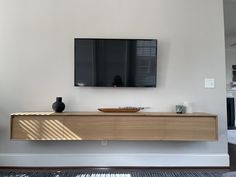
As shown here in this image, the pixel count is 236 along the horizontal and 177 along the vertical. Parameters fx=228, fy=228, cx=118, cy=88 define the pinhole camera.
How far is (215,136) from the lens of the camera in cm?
269

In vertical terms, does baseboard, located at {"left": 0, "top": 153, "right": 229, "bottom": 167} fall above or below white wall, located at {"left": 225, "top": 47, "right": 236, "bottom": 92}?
below

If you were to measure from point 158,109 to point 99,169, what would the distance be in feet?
3.62

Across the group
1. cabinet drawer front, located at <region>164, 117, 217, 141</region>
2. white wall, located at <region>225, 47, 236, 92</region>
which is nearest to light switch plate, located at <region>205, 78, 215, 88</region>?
cabinet drawer front, located at <region>164, 117, 217, 141</region>

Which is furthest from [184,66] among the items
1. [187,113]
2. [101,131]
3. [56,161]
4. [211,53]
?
[56,161]

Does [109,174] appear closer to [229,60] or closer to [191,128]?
[191,128]

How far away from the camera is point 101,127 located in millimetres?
2668

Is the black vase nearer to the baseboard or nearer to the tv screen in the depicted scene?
the tv screen

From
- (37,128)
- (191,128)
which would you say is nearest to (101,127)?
(37,128)

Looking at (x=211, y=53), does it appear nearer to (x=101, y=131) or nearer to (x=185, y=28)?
(x=185, y=28)

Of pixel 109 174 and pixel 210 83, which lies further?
pixel 210 83

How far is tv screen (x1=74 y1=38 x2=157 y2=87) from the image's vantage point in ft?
9.89

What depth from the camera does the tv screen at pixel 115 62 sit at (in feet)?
9.89

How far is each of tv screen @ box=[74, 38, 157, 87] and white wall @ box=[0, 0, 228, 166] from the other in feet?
0.44

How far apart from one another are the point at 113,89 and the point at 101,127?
636 millimetres
